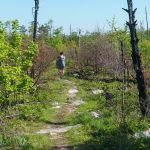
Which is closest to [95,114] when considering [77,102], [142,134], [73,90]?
[77,102]

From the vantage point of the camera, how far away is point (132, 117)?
14.1 meters

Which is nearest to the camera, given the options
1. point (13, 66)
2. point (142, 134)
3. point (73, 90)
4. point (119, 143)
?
point (119, 143)

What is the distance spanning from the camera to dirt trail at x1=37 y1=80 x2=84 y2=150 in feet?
39.6

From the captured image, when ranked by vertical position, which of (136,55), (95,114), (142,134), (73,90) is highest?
(136,55)

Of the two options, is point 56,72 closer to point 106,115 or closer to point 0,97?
point 106,115

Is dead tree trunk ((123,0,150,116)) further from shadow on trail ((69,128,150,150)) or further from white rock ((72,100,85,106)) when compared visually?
white rock ((72,100,85,106))

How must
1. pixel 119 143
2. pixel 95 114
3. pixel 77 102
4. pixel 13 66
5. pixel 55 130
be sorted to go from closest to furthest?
pixel 119 143 < pixel 13 66 < pixel 55 130 < pixel 95 114 < pixel 77 102

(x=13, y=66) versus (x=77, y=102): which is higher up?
(x=13, y=66)

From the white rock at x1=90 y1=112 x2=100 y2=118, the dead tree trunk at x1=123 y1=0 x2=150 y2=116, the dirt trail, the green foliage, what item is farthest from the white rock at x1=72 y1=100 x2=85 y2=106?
the green foliage

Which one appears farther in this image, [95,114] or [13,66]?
[95,114]

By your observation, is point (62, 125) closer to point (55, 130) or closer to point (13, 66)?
point (55, 130)

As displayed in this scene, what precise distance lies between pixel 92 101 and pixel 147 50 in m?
10.6

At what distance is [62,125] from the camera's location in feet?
47.9

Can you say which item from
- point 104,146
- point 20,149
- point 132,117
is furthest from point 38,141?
point 132,117
